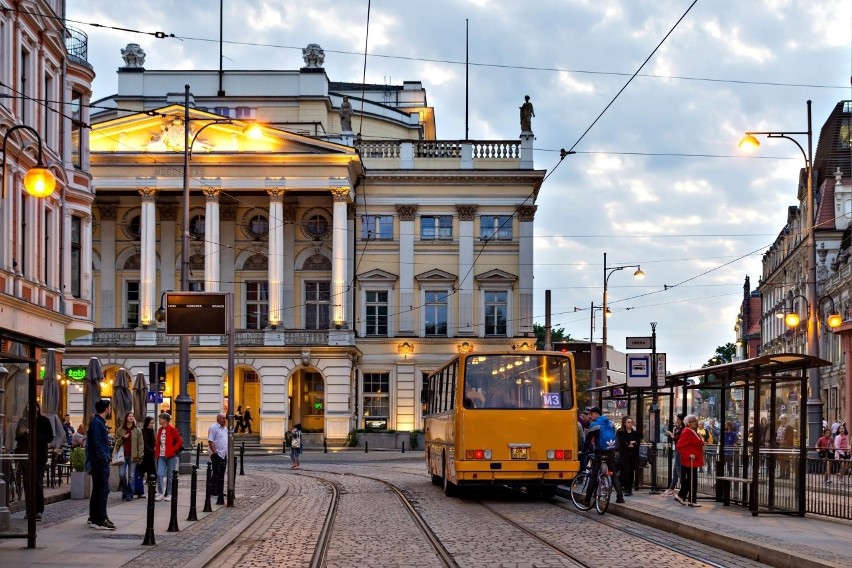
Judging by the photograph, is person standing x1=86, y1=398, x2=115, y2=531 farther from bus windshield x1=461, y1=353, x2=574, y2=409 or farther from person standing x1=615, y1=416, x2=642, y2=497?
person standing x1=615, y1=416, x2=642, y2=497

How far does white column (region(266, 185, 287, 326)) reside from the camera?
67062mm

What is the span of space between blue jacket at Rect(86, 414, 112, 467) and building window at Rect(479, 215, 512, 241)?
173 ft

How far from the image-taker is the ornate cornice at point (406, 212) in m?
71.7

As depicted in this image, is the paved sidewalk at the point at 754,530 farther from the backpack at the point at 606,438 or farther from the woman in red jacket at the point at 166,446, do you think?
the woman in red jacket at the point at 166,446

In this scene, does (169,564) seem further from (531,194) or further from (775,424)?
(531,194)

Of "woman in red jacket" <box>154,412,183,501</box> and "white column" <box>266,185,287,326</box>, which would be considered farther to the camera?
"white column" <box>266,185,287,326</box>

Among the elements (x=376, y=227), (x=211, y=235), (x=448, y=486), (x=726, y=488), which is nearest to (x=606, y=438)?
(x=726, y=488)

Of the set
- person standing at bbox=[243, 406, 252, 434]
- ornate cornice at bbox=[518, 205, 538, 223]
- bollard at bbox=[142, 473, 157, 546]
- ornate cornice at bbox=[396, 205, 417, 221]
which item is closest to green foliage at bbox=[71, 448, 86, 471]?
bollard at bbox=[142, 473, 157, 546]

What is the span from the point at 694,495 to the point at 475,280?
48478 mm

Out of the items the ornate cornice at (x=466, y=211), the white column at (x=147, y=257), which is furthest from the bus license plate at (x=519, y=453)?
the ornate cornice at (x=466, y=211)

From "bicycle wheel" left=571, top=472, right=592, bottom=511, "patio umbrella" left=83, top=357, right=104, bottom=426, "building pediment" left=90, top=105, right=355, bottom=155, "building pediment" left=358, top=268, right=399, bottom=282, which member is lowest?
"bicycle wheel" left=571, top=472, right=592, bottom=511

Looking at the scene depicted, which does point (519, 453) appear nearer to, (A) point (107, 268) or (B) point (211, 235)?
(B) point (211, 235)

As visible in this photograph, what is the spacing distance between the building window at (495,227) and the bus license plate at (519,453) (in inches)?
1810

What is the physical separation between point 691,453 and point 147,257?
47.2 metres
